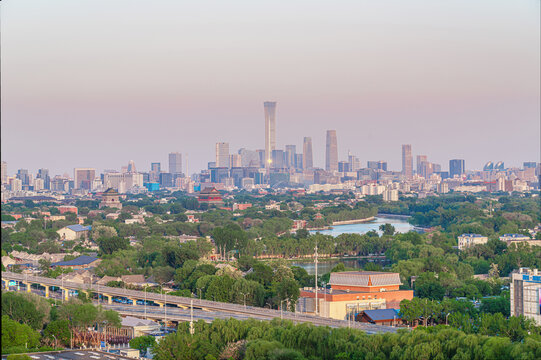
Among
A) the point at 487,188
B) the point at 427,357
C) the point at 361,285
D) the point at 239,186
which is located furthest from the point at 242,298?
the point at 239,186

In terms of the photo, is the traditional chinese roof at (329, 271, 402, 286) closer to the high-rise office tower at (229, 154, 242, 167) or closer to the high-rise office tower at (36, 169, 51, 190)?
the high-rise office tower at (36, 169, 51, 190)

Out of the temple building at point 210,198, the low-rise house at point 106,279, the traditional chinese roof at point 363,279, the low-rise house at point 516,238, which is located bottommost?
the low-rise house at point 106,279

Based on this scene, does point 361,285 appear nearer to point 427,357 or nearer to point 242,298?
point 242,298

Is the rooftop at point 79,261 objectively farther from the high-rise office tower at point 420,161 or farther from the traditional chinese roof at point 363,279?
the high-rise office tower at point 420,161

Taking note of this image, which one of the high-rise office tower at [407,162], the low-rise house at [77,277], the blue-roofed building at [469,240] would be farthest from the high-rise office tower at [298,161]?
the low-rise house at [77,277]

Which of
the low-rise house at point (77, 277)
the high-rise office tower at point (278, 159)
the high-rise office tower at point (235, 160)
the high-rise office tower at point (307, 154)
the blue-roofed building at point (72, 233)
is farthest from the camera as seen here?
the high-rise office tower at point (307, 154)
